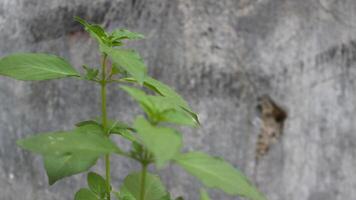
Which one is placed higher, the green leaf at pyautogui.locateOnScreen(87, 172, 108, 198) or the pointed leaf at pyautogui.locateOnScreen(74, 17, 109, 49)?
the pointed leaf at pyautogui.locateOnScreen(74, 17, 109, 49)

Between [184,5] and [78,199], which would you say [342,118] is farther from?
[78,199]

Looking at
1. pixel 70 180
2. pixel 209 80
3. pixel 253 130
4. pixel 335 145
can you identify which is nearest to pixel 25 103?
pixel 70 180

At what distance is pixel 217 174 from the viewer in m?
0.48

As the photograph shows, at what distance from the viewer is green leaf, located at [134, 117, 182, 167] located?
414 mm

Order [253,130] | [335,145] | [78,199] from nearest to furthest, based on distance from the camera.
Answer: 1. [78,199]
2. [253,130]
3. [335,145]

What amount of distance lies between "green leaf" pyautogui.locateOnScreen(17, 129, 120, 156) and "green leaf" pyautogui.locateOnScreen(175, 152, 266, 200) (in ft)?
0.20

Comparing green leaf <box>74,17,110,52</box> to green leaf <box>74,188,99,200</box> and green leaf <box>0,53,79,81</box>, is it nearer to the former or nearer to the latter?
green leaf <box>0,53,79,81</box>

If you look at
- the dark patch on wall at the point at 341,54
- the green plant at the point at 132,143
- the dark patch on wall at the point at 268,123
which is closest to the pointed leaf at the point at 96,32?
the green plant at the point at 132,143

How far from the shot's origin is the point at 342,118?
1748mm

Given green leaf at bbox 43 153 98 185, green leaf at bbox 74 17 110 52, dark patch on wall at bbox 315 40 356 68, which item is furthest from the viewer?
dark patch on wall at bbox 315 40 356 68

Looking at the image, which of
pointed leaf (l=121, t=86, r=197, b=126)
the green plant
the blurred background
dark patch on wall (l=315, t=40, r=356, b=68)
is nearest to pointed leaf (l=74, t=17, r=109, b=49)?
the green plant

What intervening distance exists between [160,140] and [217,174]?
0.07 meters

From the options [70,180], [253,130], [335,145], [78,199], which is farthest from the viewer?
[335,145]

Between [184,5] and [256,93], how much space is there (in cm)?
30
